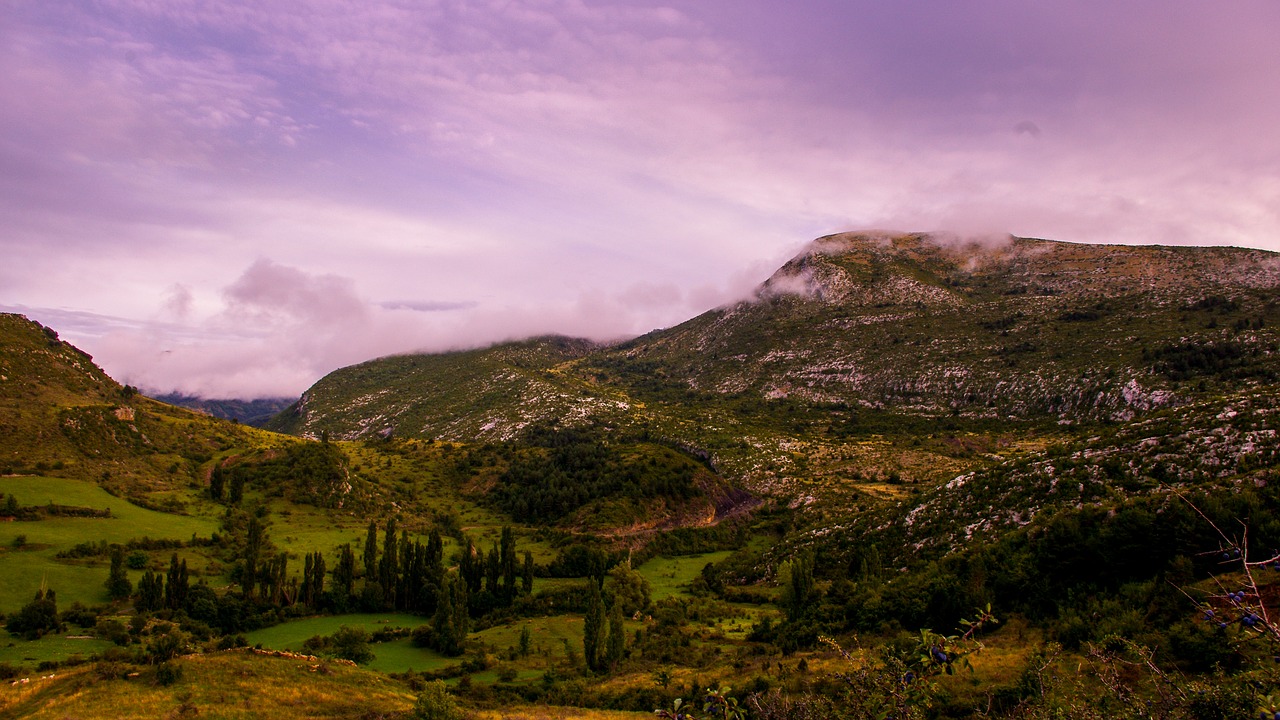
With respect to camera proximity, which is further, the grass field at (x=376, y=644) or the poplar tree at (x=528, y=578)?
the poplar tree at (x=528, y=578)

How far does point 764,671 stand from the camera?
35.9 meters

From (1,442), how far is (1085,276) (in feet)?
837

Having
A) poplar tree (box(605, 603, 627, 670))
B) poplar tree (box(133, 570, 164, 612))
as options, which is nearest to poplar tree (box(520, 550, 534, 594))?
poplar tree (box(605, 603, 627, 670))

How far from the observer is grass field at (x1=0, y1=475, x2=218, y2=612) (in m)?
62.9

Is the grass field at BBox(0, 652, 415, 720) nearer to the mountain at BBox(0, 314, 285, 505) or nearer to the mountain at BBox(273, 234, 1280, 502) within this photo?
the mountain at BBox(0, 314, 285, 505)

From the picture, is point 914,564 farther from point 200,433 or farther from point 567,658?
point 200,433

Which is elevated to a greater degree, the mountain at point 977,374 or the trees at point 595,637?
the mountain at point 977,374

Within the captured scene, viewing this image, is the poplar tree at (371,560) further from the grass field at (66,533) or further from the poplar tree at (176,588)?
the grass field at (66,533)

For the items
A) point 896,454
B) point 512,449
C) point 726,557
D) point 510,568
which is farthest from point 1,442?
point 896,454

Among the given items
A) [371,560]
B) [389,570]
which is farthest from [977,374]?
[371,560]

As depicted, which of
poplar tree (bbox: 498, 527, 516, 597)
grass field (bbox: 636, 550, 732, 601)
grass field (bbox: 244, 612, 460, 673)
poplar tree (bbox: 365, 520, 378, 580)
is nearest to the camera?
grass field (bbox: 244, 612, 460, 673)

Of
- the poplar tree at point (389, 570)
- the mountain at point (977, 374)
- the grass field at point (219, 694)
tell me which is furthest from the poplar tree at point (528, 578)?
the mountain at point (977, 374)

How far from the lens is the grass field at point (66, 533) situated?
62.9 m

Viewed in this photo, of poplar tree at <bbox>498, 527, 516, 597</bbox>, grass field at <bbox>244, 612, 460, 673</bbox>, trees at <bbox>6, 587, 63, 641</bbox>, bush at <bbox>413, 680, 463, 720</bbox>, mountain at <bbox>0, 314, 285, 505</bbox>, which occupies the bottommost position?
grass field at <bbox>244, 612, 460, 673</bbox>
